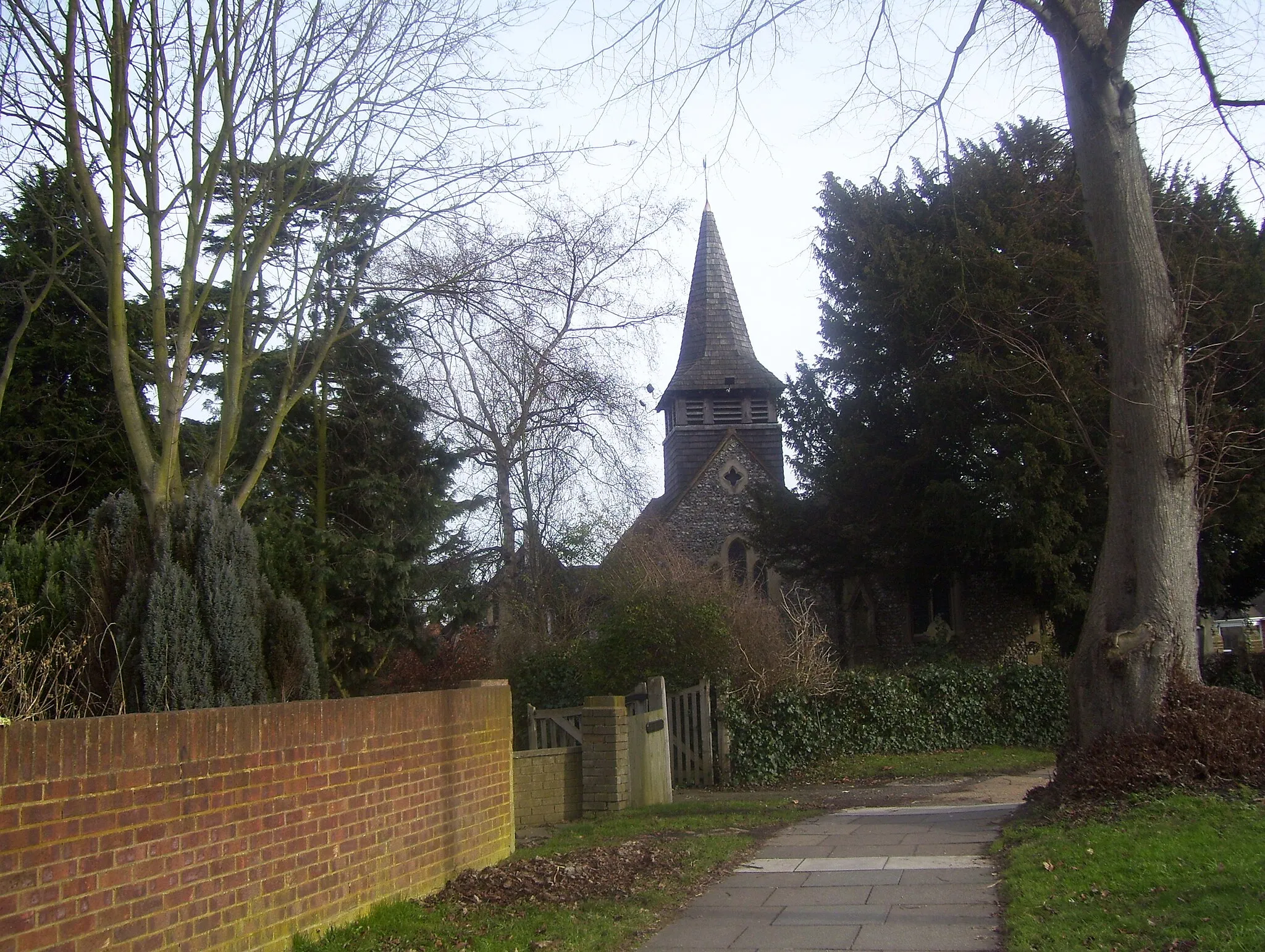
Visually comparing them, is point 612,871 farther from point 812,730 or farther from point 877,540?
point 877,540

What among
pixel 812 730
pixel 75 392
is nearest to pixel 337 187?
pixel 75 392

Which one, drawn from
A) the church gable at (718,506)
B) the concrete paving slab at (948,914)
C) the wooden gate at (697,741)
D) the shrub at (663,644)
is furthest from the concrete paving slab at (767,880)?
the church gable at (718,506)

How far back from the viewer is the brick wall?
38.7ft

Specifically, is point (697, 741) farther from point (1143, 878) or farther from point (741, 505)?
point (741, 505)

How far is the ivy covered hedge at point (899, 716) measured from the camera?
1633 cm

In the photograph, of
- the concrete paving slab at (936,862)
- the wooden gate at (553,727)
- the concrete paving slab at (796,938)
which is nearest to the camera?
the concrete paving slab at (796,938)

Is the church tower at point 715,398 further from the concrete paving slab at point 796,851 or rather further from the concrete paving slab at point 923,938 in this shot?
the concrete paving slab at point 923,938

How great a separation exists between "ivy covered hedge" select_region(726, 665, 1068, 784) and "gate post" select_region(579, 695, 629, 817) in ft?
12.8

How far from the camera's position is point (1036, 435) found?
21.2 metres

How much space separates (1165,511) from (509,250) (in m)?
7.38

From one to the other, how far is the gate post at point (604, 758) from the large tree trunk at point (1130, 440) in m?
4.64

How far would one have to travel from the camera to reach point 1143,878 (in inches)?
265

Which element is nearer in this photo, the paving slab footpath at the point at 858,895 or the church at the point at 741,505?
the paving slab footpath at the point at 858,895

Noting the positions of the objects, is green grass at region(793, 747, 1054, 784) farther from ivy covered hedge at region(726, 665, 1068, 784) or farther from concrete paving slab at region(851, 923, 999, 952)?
concrete paving slab at region(851, 923, 999, 952)
